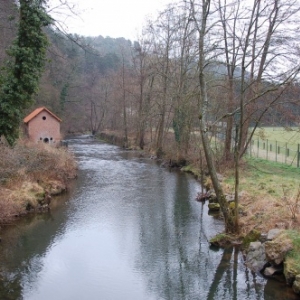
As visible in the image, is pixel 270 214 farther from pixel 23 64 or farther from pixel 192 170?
pixel 192 170

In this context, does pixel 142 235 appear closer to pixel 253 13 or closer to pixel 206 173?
pixel 253 13

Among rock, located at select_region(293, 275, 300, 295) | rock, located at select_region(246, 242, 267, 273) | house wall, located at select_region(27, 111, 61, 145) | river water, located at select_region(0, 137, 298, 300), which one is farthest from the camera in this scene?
house wall, located at select_region(27, 111, 61, 145)

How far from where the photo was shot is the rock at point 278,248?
1055 cm

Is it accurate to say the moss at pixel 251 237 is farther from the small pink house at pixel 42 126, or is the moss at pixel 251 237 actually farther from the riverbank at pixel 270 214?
the small pink house at pixel 42 126

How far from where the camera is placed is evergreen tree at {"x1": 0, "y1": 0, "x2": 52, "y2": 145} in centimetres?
1510

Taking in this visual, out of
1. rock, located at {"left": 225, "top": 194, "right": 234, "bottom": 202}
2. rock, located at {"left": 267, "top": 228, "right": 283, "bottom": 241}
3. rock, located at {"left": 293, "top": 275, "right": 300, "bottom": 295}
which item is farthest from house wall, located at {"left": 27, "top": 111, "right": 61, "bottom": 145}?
rock, located at {"left": 293, "top": 275, "right": 300, "bottom": 295}

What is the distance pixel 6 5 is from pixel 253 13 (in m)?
11.0

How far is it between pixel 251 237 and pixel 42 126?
28.3 metres

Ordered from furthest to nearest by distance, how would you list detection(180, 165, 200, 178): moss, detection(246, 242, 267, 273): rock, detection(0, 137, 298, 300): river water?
1. detection(180, 165, 200, 178): moss
2. detection(246, 242, 267, 273): rock
3. detection(0, 137, 298, 300): river water

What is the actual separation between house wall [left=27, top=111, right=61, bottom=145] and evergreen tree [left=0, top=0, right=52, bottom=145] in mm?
20005

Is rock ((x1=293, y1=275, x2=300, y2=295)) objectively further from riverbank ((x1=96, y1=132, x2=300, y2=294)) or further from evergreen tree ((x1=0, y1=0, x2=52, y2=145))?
evergreen tree ((x1=0, y1=0, x2=52, y2=145))

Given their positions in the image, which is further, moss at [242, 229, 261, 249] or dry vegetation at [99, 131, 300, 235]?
dry vegetation at [99, 131, 300, 235]

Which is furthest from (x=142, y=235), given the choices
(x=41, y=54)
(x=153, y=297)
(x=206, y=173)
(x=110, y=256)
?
(x=206, y=173)

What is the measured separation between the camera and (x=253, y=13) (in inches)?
527
